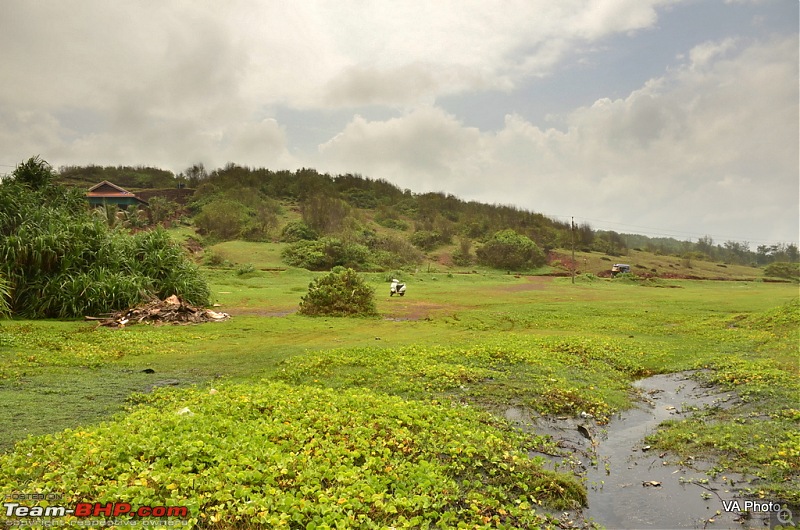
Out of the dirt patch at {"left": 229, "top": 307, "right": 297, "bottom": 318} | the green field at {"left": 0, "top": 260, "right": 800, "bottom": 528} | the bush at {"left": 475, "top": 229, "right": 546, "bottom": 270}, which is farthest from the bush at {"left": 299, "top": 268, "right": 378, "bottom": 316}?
the bush at {"left": 475, "top": 229, "right": 546, "bottom": 270}

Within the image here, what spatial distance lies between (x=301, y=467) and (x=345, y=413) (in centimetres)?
214

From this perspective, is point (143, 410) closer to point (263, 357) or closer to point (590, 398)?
point (263, 357)

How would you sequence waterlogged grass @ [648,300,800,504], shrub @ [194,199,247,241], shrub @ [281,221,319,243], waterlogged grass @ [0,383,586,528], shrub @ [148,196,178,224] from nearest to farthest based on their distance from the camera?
waterlogged grass @ [0,383,586,528]
waterlogged grass @ [648,300,800,504]
shrub @ [281,221,319,243]
shrub @ [194,199,247,241]
shrub @ [148,196,178,224]

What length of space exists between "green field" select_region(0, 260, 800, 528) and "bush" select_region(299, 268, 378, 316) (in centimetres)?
405

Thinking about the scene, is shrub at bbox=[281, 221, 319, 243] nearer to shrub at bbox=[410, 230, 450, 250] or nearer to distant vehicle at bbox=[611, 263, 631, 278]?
shrub at bbox=[410, 230, 450, 250]

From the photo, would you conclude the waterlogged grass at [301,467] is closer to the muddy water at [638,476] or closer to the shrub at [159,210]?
the muddy water at [638,476]

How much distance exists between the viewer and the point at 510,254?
71562mm

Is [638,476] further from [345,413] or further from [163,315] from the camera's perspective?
[163,315]

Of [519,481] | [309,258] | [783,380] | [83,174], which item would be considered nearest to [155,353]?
[519,481]

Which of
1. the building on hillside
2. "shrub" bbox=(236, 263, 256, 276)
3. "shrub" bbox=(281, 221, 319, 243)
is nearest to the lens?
"shrub" bbox=(236, 263, 256, 276)

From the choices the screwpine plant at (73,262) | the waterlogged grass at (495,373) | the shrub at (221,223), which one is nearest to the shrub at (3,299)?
the screwpine plant at (73,262)

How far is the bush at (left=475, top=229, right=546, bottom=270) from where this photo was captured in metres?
71.2

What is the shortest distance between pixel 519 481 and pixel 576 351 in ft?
30.6

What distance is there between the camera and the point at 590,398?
34.7ft
